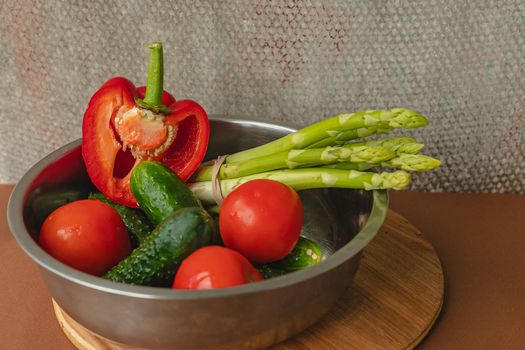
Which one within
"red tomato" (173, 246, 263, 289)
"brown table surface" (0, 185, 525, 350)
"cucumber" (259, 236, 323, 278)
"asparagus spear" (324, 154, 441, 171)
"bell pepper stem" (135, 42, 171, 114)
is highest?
"bell pepper stem" (135, 42, 171, 114)

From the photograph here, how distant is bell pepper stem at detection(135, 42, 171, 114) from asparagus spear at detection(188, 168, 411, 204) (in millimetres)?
145

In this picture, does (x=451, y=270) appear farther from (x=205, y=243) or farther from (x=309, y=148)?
(x=205, y=243)

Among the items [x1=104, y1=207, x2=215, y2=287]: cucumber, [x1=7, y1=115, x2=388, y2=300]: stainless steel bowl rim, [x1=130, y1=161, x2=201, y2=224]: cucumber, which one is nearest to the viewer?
[x1=7, y1=115, x2=388, y2=300]: stainless steel bowl rim

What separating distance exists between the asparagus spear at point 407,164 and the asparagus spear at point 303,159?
1 centimetres

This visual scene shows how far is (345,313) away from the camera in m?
0.84

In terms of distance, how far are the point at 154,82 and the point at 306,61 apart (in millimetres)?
320

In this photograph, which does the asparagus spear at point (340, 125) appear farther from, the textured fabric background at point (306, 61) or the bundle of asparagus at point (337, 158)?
the textured fabric background at point (306, 61)

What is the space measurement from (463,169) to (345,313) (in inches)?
19.4

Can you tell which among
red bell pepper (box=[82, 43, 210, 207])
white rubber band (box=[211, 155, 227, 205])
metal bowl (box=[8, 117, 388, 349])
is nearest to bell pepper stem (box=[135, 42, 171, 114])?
red bell pepper (box=[82, 43, 210, 207])

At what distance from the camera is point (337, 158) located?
91cm

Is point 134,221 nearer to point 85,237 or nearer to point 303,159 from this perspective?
point 85,237

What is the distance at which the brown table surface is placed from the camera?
0.84 metres

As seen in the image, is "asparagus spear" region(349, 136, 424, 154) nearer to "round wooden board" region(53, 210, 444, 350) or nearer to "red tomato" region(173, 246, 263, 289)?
"round wooden board" region(53, 210, 444, 350)

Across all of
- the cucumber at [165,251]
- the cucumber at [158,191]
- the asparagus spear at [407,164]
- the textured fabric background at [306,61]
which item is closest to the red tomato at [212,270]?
the cucumber at [165,251]
